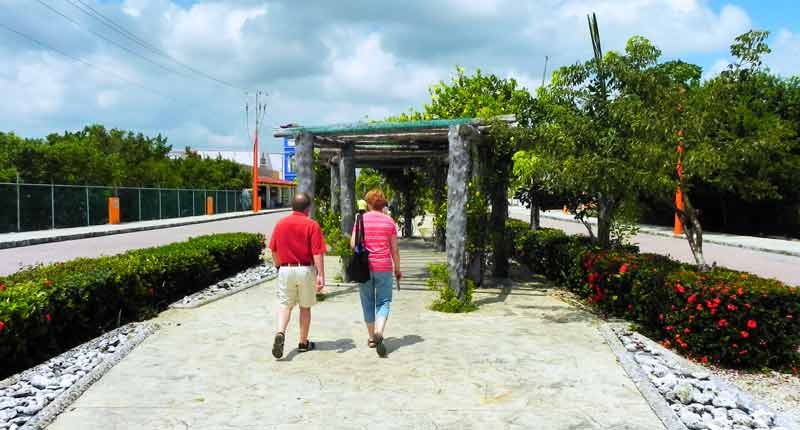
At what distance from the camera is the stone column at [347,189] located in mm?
10422

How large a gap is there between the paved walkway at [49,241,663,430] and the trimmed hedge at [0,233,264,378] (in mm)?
539

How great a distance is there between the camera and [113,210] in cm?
2941

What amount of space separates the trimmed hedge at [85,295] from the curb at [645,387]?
5.09m

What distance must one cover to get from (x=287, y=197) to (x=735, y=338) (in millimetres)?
74124

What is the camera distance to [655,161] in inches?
259

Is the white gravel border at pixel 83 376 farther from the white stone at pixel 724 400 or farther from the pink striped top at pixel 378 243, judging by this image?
the white stone at pixel 724 400

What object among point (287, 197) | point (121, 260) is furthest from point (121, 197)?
point (287, 197)

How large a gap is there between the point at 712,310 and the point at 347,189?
660cm

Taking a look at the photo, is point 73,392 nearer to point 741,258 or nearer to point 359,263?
point 359,263

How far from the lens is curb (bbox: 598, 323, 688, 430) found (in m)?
4.17

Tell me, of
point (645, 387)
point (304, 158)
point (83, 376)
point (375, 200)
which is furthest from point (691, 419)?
point (304, 158)

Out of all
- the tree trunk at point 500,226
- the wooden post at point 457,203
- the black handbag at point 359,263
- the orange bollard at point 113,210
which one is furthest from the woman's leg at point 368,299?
the orange bollard at point 113,210

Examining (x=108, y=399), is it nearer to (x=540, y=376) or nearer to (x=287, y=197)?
(x=540, y=376)

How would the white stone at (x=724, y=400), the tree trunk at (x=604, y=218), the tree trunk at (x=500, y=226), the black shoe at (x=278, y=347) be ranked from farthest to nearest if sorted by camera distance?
the tree trunk at (x=500, y=226) → the tree trunk at (x=604, y=218) → the black shoe at (x=278, y=347) → the white stone at (x=724, y=400)
